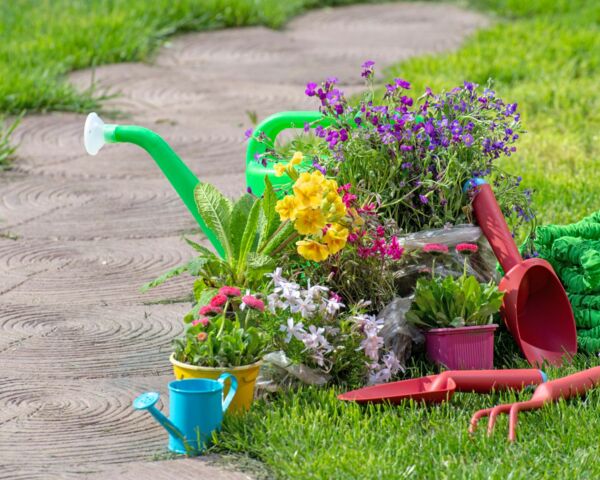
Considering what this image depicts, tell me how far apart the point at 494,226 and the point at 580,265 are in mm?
354

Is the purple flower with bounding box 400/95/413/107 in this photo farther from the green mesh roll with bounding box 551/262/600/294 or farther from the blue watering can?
the blue watering can

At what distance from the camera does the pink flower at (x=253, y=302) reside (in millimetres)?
3066

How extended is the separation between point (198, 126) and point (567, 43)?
9.66 feet

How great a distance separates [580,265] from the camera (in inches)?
144

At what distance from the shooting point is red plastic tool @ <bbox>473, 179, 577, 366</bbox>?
3467 mm

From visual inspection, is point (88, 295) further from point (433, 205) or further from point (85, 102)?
point (85, 102)

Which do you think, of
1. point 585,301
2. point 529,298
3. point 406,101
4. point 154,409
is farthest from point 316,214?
point 585,301

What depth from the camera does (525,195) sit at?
12.1 feet

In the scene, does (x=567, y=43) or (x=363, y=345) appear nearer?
(x=363, y=345)

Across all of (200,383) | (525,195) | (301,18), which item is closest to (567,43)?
(301,18)

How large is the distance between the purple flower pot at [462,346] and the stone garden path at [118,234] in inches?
31.8

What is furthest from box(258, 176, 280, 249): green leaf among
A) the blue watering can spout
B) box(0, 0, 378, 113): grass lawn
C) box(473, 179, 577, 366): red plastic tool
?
box(0, 0, 378, 113): grass lawn

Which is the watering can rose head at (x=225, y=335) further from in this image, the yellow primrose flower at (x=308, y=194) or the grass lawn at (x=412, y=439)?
the yellow primrose flower at (x=308, y=194)

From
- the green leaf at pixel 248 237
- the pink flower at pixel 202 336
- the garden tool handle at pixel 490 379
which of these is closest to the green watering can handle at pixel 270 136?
the green leaf at pixel 248 237
